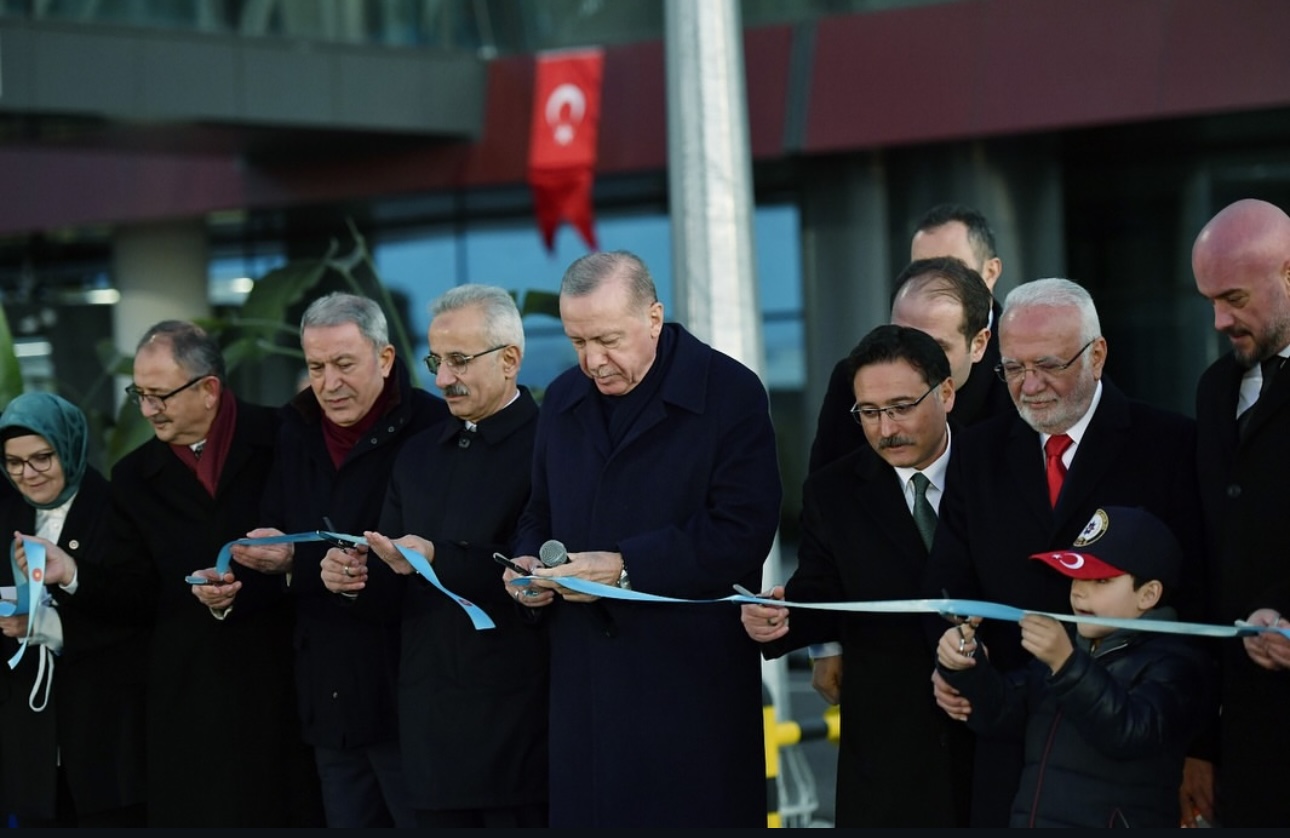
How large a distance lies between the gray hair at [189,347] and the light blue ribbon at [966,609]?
66.9 inches

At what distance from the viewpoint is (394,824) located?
559cm

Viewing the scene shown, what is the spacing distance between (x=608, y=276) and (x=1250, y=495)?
5.44ft

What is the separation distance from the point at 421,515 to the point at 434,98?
13097 mm

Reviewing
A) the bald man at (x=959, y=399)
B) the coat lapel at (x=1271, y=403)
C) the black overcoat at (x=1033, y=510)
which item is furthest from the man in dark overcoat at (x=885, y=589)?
the coat lapel at (x=1271, y=403)

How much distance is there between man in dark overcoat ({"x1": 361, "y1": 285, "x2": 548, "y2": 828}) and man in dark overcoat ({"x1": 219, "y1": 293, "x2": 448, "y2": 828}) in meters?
0.20

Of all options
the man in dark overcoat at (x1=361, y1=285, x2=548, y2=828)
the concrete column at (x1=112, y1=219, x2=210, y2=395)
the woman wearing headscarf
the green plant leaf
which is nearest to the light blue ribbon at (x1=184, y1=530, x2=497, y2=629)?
the man in dark overcoat at (x1=361, y1=285, x2=548, y2=828)

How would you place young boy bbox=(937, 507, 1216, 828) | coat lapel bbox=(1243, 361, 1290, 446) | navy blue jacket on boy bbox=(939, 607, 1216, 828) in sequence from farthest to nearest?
1. coat lapel bbox=(1243, 361, 1290, 446)
2. young boy bbox=(937, 507, 1216, 828)
3. navy blue jacket on boy bbox=(939, 607, 1216, 828)

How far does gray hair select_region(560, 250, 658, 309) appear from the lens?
4.75 meters

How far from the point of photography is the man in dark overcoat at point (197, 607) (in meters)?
5.71

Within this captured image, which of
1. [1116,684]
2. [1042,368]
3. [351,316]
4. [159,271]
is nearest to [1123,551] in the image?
[1116,684]

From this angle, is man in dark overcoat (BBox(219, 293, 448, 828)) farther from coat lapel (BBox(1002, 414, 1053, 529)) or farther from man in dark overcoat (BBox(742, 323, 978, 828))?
coat lapel (BBox(1002, 414, 1053, 529))

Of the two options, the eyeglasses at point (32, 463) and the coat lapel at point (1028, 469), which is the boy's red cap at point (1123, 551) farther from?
the eyeglasses at point (32, 463)

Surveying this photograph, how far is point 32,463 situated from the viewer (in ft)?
19.4

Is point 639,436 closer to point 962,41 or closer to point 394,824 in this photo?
point 394,824
